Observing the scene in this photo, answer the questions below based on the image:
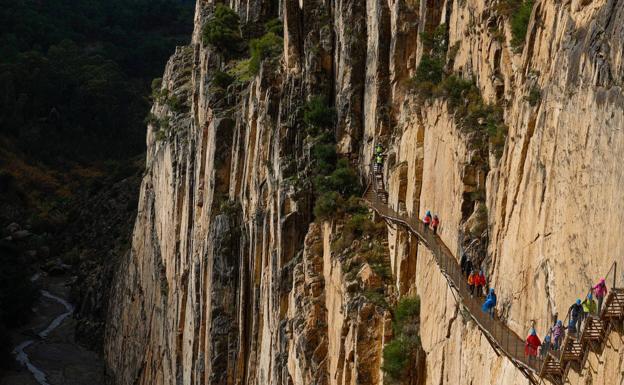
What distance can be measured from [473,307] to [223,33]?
40.9 m

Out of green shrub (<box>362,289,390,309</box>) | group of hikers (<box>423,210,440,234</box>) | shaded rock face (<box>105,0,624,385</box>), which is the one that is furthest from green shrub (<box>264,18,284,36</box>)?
group of hikers (<box>423,210,440,234</box>)

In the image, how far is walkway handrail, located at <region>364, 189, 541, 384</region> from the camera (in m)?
27.4

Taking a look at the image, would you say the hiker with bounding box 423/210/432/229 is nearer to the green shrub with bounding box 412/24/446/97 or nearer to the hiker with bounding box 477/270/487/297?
the green shrub with bounding box 412/24/446/97

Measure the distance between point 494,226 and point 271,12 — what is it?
4060cm

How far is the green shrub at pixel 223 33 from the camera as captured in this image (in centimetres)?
6919

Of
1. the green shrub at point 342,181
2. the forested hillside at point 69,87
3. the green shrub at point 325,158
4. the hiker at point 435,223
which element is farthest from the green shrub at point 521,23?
the forested hillside at point 69,87

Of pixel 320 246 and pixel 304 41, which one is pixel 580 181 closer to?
pixel 320 246

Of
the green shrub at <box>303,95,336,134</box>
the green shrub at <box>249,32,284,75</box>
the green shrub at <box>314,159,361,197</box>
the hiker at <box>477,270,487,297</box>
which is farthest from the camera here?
the green shrub at <box>249,32,284,75</box>

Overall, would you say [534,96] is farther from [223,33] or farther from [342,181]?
[223,33]

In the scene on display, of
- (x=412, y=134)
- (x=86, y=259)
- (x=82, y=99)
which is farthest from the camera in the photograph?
(x=82, y=99)

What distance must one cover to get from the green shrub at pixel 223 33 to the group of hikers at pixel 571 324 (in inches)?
1758

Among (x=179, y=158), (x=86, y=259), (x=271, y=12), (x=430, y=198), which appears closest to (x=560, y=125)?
(x=430, y=198)

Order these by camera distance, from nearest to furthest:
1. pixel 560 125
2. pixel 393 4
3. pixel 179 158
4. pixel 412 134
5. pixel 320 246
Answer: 1. pixel 560 125
2. pixel 412 134
3. pixel 393 4
4. pixel 320 246
5. pixel 179 158

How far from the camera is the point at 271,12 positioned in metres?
70.5
